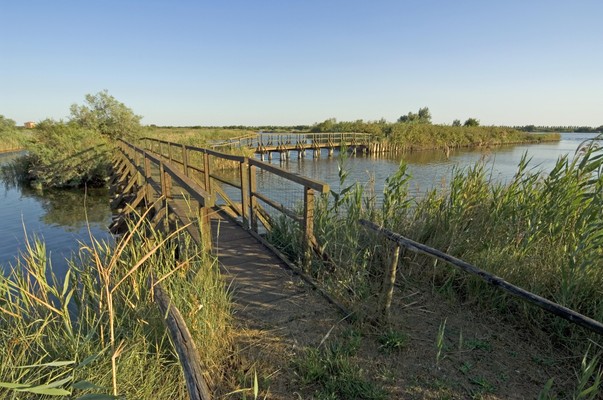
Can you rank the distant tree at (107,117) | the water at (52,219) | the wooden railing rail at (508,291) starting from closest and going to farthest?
the wooden railing rail at (508,291) < the water at (52,219) < the distant tree at (107,117)

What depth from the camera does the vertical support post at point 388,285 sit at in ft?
8.41

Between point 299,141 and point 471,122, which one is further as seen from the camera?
point 471,122

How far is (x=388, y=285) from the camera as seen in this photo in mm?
2652

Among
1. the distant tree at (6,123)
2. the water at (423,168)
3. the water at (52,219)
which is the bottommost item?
the water at (52,219)

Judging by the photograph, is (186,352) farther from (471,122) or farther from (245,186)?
(471,122)

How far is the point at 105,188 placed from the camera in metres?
16.6

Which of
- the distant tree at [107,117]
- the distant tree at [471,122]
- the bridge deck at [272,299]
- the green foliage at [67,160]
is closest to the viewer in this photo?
the bridge deck at [272,299]

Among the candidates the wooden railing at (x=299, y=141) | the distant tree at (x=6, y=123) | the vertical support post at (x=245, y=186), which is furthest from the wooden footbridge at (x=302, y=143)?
the distant tree at (x=6, y=123)

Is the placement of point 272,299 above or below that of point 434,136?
below

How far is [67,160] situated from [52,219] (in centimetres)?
609

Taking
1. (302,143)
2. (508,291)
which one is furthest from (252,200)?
(302,143)

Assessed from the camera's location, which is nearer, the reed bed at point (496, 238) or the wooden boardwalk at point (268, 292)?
the wooden boardwalk at point (268, 292)

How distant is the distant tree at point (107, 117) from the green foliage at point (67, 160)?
18.6 feet

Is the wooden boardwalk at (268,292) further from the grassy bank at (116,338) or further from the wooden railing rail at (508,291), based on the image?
the wooden railing rail at (508,291)
